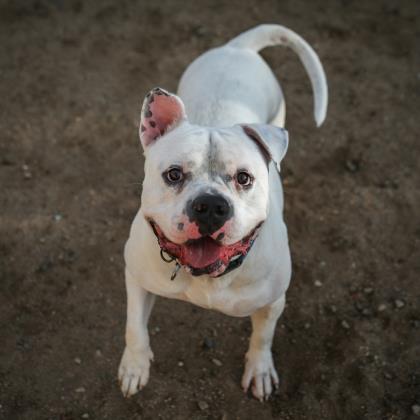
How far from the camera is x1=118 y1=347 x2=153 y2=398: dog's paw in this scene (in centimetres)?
389

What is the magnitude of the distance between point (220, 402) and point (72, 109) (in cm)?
310

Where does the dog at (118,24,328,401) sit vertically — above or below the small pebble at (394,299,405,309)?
above

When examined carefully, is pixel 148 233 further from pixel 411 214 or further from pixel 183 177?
pixel 411 214

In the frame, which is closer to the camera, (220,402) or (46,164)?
(220,402)

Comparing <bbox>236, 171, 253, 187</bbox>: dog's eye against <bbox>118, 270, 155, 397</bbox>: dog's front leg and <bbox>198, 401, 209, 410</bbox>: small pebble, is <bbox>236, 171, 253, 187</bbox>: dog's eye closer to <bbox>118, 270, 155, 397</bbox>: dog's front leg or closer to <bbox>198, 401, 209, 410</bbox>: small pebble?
<bbox>118, 270, 155, 397</bbox>: dog's front leg

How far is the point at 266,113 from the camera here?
4.37 m

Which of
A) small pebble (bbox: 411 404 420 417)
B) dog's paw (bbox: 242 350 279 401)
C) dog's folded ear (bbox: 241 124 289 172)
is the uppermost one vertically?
dog's folded ear (bbox: 241 124 289 172)

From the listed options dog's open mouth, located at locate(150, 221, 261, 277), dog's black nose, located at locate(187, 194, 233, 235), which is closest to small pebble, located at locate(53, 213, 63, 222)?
dog's open mouth, located at locate(150, 221, 261, 277)

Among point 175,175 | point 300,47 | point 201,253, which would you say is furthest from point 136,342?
point 300,47

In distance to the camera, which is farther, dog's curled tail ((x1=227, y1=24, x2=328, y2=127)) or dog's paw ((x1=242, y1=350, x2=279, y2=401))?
dog's curled tail ((x1=227, y1=24, x2=328, y2=127))

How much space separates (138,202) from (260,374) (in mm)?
1811

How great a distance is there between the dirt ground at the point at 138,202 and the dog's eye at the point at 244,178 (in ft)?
5.43

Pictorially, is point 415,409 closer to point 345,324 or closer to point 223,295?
point 345,324

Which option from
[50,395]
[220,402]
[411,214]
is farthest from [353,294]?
[50,395]
